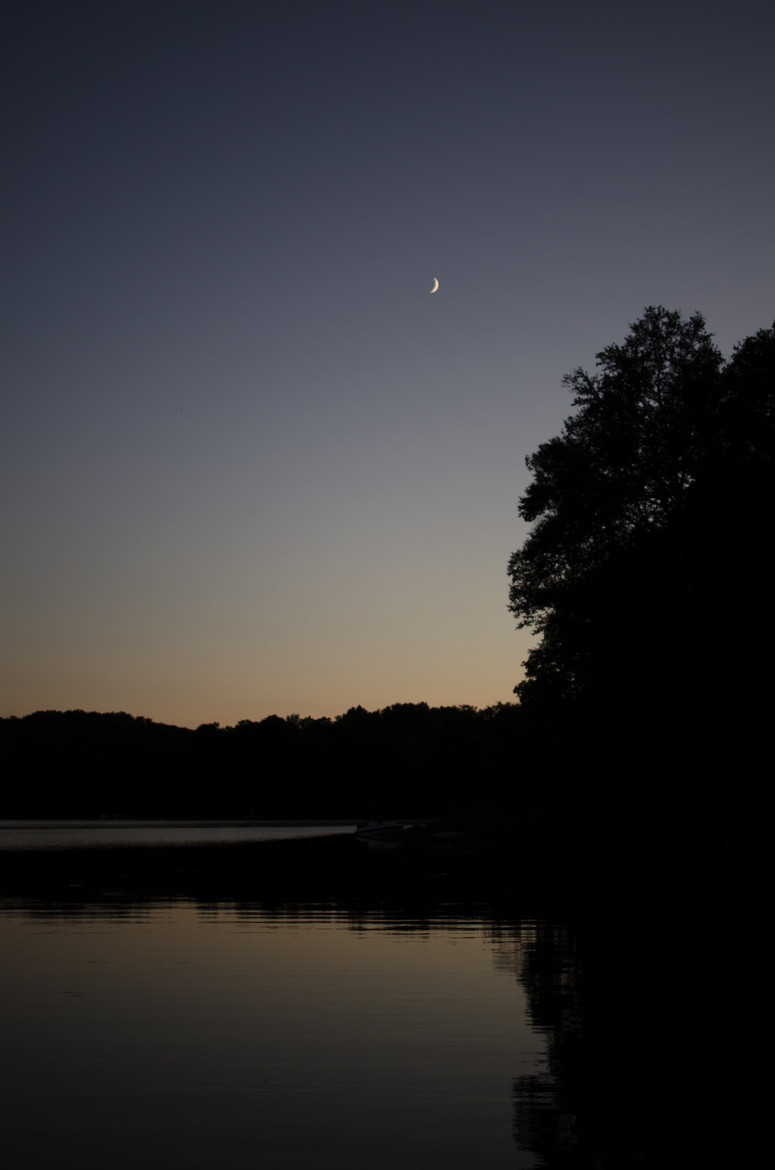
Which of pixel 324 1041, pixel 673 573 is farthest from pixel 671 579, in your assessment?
pixel 324 1041

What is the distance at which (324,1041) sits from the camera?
1582 cm

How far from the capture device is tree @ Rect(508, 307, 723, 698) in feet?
135

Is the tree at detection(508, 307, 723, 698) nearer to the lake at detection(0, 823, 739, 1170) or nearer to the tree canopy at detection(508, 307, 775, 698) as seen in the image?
the tree canopy at detection(508, 307, 775, 698)

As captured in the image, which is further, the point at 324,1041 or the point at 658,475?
the point at 658,475

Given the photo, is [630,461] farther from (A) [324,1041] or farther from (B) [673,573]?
(A) [324,1041]

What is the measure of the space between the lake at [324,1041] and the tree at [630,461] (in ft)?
46.3

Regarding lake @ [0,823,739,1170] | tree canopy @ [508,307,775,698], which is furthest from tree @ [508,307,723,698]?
lake @ [0,823,739,1170]

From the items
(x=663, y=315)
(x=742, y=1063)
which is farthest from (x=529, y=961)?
(x=663, y=315)

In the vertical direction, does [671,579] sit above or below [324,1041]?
above

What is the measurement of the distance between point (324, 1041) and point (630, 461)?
30.1 m

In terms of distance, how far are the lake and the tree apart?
1410 cm

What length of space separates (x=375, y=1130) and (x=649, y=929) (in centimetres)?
2053

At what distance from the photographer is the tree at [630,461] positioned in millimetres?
41281

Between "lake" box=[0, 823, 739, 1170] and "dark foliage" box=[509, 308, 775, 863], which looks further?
"dark foliage" box=[509, 308, 775, 863]
